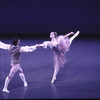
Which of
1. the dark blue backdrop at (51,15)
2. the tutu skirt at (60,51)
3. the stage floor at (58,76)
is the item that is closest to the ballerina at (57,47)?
the tutu skirt at (60,51)

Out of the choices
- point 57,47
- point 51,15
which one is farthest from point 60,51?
point 51,15

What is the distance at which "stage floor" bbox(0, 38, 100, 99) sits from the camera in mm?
5238

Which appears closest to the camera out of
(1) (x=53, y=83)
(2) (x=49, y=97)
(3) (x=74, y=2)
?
(2) (x=49, y=97)

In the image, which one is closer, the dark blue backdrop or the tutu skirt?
the tutu skirt

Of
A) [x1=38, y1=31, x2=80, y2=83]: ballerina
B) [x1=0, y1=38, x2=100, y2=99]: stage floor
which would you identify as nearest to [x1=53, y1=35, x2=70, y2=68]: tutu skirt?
[x1=38, y1=31, x2=80, y2=83]: ballerina

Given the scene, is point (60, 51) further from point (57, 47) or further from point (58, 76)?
point (58, 76)

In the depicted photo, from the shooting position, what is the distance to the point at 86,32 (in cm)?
1284

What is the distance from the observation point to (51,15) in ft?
40.9

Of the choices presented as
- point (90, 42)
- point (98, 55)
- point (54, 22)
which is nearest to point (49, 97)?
point (98, 55)

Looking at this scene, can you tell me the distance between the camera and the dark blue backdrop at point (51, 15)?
1230 centimetres

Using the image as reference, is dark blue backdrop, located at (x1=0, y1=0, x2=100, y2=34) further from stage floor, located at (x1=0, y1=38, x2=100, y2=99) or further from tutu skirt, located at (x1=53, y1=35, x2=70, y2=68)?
tutu skirt, located at (x1=53, y1=35, x2=70, y2=68)

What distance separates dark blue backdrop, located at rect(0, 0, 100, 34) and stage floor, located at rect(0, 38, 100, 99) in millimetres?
3092

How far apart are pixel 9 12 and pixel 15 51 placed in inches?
287

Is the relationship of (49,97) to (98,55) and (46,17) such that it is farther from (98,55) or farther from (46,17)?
(46,17)
